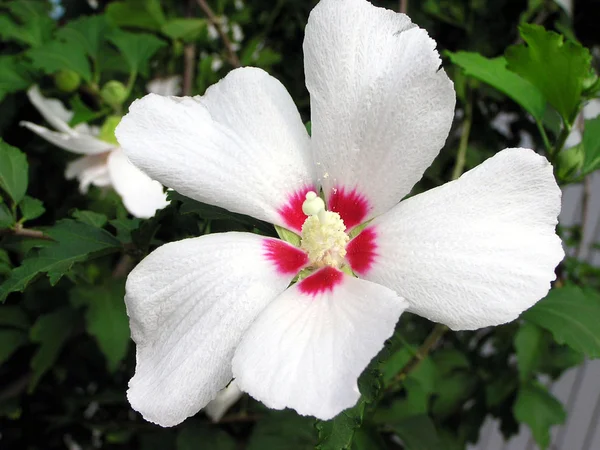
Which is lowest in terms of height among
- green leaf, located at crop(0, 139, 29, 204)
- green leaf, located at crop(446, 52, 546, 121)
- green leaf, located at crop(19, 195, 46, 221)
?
green leaf, located at crop(19, 195, 46, 221)

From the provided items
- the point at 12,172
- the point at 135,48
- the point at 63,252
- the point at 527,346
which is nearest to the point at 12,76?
the point at 135,48

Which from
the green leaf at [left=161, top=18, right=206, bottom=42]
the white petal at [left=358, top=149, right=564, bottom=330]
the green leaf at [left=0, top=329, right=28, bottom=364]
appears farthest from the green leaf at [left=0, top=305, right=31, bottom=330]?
the white petal at [left=358, top=149, right=564, bottom=330]

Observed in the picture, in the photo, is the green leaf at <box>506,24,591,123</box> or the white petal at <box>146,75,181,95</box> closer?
the green leaf at <box>506,24,591,123</box>

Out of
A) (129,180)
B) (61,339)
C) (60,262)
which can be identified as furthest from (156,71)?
(60,262)

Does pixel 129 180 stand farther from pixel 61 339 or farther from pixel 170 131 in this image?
pixel 170 131

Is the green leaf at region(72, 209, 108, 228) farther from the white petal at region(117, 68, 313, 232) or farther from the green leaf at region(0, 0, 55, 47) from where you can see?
the green leaf at region(0, 0, 55, 47)

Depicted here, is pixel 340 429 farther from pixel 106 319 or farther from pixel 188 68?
pixel 188 68
